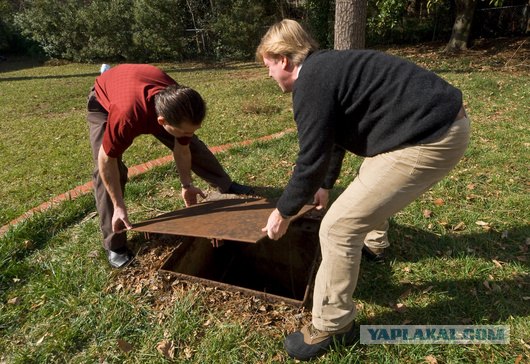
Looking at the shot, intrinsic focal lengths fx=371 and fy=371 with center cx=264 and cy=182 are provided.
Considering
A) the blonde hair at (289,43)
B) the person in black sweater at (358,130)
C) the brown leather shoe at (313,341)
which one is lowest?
the brown leather shoe at (313,341)

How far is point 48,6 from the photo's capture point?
1800cm

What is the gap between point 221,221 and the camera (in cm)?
251

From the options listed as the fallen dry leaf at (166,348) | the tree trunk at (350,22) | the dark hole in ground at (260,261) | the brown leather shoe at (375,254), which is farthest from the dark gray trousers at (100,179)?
the tree trunk at (350,22)

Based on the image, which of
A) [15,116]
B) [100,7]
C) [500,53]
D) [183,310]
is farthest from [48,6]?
[183,310]

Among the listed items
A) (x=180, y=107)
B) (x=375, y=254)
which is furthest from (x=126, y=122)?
(x=375, y=254)

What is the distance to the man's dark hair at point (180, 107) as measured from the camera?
2229 millimetres

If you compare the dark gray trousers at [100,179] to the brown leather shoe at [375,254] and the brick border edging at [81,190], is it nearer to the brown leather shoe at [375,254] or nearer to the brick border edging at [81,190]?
the brick border edging at [81,190]

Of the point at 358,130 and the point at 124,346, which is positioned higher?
the point at 358,130

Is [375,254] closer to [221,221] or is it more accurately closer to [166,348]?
[221,221]

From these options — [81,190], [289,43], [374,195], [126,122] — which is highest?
[289,43]

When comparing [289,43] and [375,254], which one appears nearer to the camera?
[289,43]

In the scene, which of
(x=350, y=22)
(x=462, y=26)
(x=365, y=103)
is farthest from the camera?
(x=462, y=26)

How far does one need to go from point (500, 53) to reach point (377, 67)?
1291 centimetres

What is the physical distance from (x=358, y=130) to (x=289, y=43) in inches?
21.3
